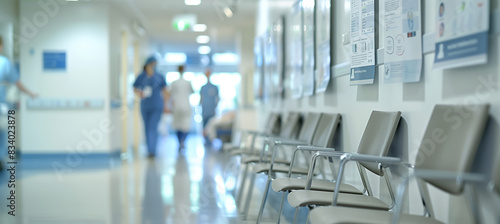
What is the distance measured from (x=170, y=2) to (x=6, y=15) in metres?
5.15

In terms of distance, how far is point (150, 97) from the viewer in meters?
8.66

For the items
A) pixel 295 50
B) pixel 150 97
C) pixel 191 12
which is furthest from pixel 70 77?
pixel 295 50

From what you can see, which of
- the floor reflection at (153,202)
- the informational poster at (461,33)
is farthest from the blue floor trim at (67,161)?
the informational poster at (461,33)

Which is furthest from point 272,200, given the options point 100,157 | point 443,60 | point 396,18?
point 100,157

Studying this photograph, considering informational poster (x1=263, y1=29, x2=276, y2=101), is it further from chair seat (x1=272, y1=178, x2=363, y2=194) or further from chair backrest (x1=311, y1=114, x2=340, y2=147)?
chair seat (x1=272, y1=178, x2=363, y2=194)

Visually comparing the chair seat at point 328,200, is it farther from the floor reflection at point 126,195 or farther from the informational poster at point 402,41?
the floor reflection at point 126,195

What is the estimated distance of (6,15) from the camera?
3846 mm

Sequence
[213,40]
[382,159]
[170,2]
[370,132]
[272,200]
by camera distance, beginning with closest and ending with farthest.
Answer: [382,159] < [370,132] < [272,200] < [170,2] < [213,40]

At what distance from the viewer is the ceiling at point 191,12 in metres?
9.02

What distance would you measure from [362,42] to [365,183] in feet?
2.53

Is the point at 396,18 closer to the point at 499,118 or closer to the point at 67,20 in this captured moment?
the point at 499,118

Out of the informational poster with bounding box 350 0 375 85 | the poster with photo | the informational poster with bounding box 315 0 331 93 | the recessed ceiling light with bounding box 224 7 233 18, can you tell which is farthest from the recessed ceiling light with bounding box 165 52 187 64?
the informational poster with bounding box 350 0 375 85

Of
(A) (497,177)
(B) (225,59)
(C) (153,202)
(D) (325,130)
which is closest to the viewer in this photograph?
(A) (497,177)

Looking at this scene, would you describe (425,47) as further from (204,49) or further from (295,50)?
(204,49)
